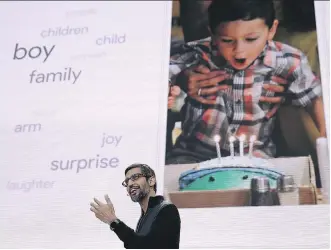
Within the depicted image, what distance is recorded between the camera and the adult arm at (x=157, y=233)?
111cm

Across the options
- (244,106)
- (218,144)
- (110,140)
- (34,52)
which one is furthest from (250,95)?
(34,52)

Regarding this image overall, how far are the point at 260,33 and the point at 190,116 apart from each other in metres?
0.57

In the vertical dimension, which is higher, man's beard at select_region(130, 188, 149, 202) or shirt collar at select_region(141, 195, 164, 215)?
man's beard at select_region(130, 188, 149, 202)

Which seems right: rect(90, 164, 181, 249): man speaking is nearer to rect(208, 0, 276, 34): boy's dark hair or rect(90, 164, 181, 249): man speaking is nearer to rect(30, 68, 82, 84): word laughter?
rect(30, 68, 82, 84): word laughter

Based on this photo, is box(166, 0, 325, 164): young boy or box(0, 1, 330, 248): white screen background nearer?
box(0, 1, 330, 248): white screen background

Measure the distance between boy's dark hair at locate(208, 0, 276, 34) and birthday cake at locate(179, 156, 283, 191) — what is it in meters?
0.72

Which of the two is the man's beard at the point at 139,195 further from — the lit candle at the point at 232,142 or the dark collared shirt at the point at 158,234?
the lit candle at the point at 232,142

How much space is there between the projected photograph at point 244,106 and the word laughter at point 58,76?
1.58ft

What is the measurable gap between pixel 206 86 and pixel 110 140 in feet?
1.75

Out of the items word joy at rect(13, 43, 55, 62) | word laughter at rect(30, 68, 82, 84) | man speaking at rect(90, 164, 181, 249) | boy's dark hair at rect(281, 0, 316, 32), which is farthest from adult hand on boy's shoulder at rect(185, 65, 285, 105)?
man speaking at rect(90, 164, 181, 249)

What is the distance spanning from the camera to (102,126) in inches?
90.0

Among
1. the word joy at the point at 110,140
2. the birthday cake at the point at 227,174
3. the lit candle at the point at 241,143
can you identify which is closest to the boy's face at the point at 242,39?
the lit candle at the point at 241,143

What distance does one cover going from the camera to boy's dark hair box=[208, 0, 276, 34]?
8.32ft

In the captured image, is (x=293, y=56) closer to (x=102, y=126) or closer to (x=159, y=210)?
(x=102, y=126)
